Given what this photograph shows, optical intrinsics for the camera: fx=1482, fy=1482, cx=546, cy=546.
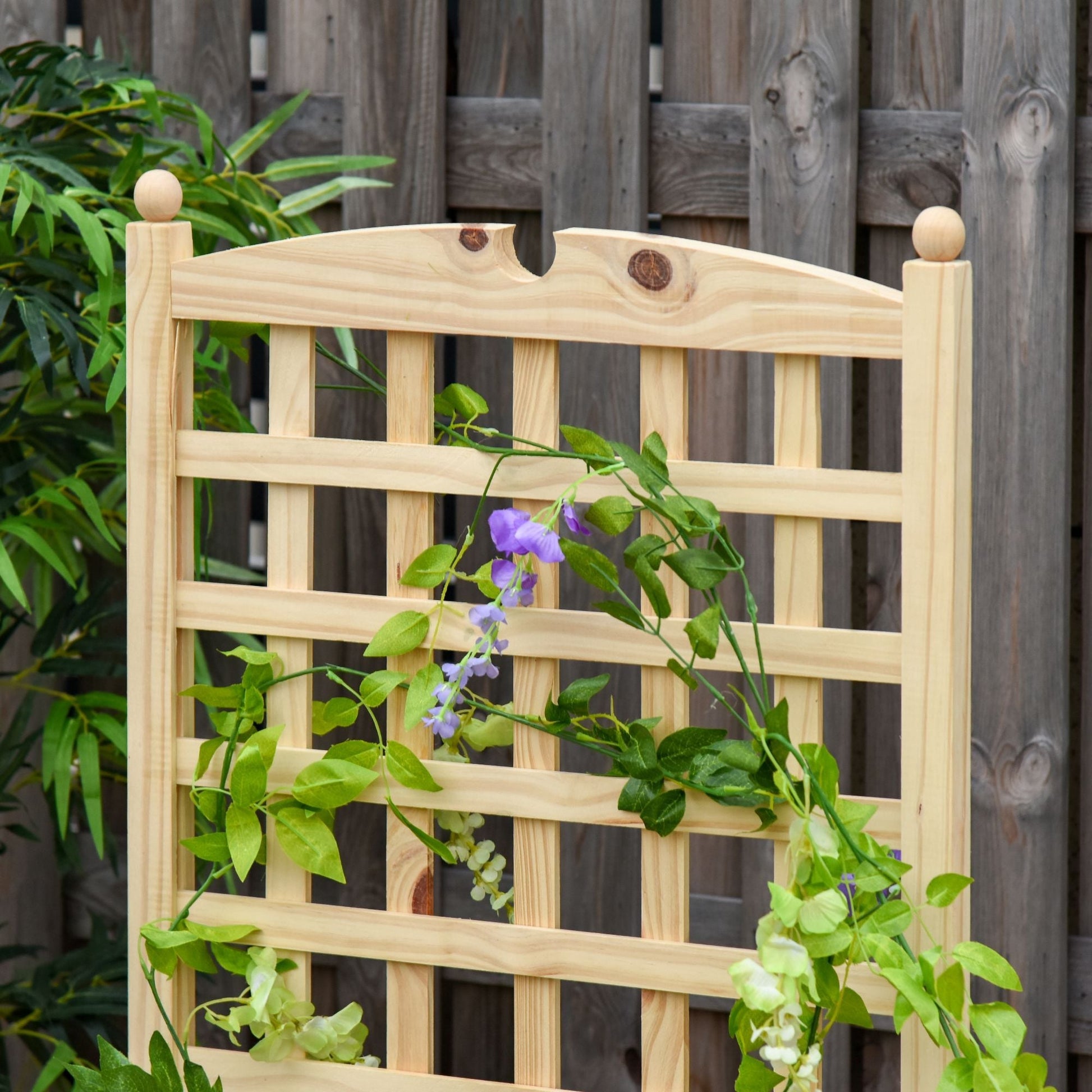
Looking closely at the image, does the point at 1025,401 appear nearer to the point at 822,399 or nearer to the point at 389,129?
the point at 822,399

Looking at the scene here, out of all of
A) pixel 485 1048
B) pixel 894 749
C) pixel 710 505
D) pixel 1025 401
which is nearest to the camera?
pixel 710 505

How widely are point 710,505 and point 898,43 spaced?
2.82 ft

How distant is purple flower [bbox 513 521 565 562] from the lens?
0.89 m

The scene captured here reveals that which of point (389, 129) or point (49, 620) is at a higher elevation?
point (389, 129)

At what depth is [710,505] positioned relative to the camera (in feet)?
2.91

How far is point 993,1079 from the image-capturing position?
830 millimetres

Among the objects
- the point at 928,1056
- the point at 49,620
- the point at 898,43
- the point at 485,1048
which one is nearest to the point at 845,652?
the point at 928,1056

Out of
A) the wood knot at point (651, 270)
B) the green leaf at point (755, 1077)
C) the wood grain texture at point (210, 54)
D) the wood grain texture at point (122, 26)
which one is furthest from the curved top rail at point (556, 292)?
the wood grain texture at point (122, 26)

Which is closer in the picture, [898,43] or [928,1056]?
[928,1056]

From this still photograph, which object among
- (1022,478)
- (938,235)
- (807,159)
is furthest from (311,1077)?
(807,159)

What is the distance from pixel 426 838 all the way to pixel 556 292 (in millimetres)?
373

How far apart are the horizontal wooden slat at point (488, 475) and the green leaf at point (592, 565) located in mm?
43

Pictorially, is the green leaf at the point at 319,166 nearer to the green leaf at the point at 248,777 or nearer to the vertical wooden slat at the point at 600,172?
the vertical wooden slat at the point at 600,172

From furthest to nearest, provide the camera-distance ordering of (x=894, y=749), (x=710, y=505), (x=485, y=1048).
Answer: (x=485, y=1048), (x=894, y=749), (x=710, y=505)
